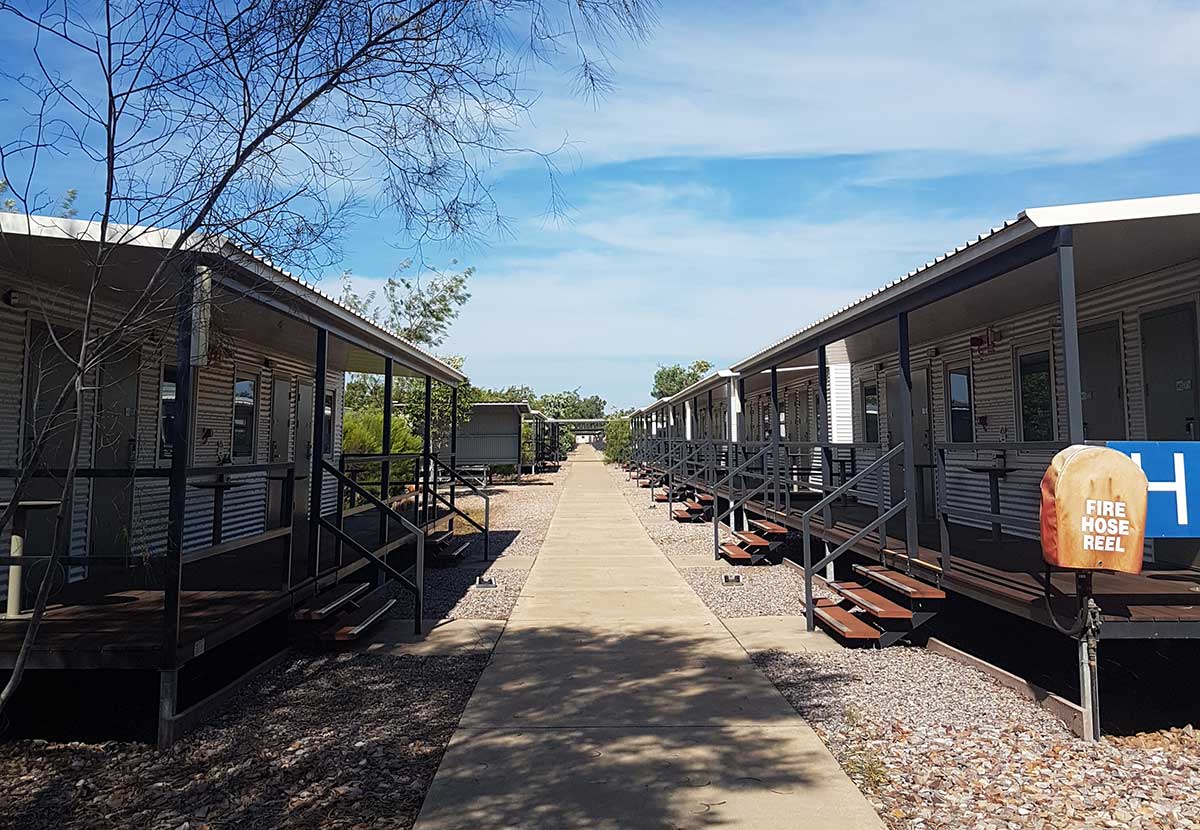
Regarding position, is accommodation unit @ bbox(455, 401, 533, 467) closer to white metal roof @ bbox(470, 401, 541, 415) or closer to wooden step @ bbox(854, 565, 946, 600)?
white metal roof @ bbox(470, 401, 541, 415)

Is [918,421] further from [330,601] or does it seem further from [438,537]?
[330,601]

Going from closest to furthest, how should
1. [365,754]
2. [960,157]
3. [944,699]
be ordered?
1. [365,754]
2. [944,699]
3. [960,157]

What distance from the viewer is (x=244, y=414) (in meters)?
9.95

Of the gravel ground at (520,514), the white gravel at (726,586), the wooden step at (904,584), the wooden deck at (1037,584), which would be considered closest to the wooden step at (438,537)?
the gravel ground at (520,514)

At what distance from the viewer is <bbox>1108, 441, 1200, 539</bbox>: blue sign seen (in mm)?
4164

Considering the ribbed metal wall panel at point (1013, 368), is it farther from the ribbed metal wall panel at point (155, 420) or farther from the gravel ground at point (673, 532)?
the ribbed metal wall panel at point (155, 420)

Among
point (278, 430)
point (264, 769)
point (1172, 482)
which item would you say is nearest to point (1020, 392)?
point (1172, 482)

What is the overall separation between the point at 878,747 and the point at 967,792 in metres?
0.57

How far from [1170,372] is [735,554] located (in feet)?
16.8

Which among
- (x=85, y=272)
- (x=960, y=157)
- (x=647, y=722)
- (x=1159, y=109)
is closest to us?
(x=647, y=722)

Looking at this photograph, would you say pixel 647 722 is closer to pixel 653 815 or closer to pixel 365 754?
pixel 653 815

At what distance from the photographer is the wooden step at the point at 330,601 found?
5.59 metres

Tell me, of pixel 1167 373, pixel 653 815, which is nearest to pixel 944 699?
pixel 653 815

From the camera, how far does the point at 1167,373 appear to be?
6.15 meters
